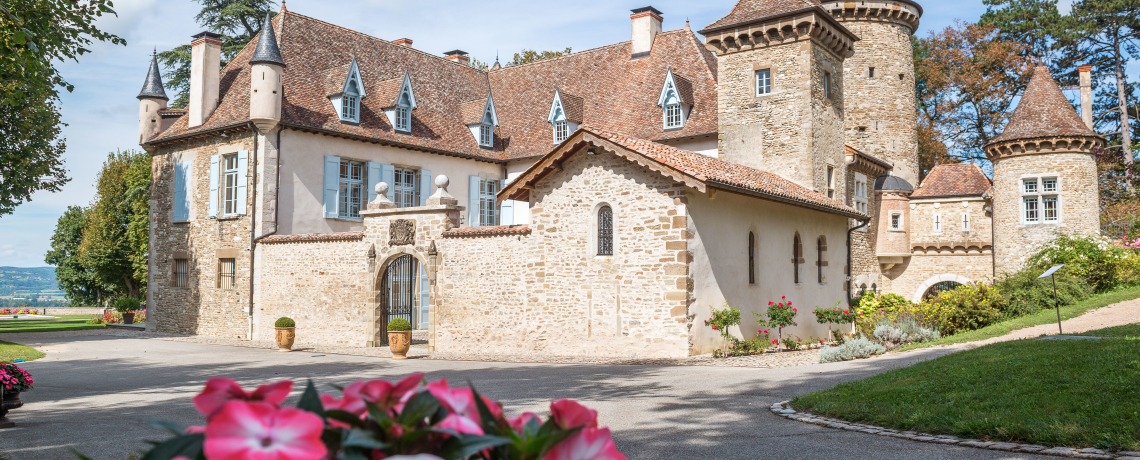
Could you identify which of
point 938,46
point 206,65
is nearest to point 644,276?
point 206,65

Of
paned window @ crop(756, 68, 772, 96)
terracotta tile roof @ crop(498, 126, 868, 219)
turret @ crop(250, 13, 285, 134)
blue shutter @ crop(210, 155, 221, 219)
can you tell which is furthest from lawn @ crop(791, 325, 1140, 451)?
blue shutter @ crop(210, 155, 221, 219)

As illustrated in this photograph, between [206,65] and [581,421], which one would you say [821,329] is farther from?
[581,421]

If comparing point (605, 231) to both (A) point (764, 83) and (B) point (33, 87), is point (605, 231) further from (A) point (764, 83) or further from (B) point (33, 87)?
(B) point (33, 87)

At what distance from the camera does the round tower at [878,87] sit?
30.6 meters

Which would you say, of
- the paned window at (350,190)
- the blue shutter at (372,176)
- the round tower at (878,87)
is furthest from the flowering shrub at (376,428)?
the round tower at (878,87)

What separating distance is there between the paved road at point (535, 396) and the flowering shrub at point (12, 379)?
377mm

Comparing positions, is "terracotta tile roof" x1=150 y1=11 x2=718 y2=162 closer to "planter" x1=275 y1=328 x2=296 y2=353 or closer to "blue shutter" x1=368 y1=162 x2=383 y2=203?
"blue shutter" x1=368 y1=162 x2=383 y2=203

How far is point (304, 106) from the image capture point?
22.7 metres

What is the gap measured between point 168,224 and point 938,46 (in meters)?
33.6

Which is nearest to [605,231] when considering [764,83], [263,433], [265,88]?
[764,83]

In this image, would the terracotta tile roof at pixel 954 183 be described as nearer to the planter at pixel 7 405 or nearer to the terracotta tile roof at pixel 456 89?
the terracotta tile roof at pixel 456 89

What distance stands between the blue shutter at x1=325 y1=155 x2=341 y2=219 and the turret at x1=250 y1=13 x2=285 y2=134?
78.6 inches

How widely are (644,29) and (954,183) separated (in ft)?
44.2

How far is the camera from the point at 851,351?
46.0ft
